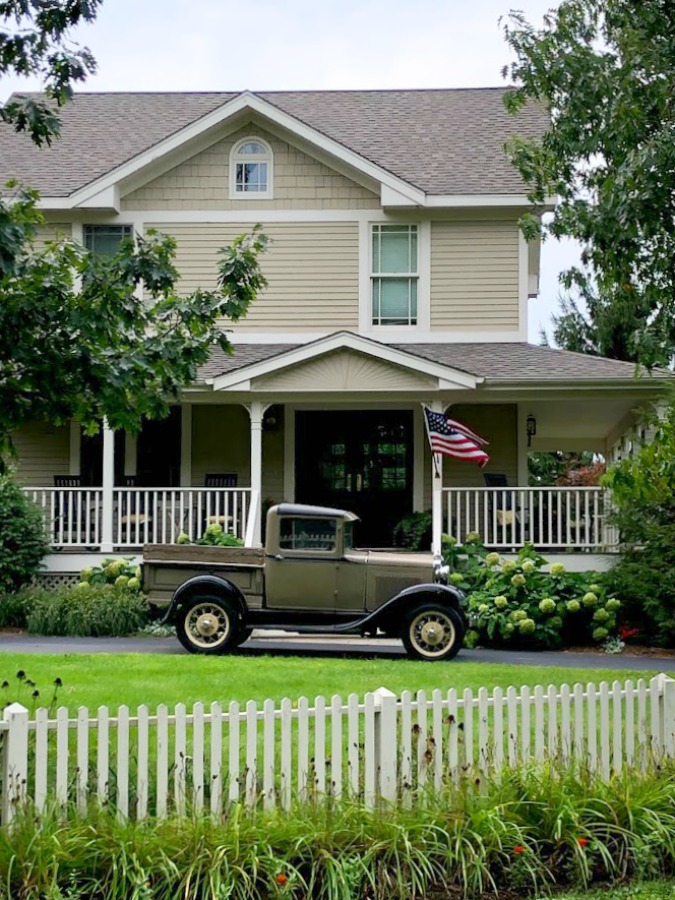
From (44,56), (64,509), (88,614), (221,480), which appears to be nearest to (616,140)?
(44,56)

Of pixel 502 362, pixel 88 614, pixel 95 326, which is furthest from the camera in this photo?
pixel 502 362

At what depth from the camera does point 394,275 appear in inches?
782

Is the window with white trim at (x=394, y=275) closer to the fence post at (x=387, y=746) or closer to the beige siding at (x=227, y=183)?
the beige siding at (x=227, y=183)

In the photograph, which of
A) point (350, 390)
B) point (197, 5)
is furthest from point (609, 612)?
point (197, 5)

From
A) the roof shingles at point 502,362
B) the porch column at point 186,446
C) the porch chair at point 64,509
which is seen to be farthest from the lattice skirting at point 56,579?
the roof shingles at point 502,362

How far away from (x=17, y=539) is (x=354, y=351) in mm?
5633

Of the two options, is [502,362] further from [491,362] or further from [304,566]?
[304,566]

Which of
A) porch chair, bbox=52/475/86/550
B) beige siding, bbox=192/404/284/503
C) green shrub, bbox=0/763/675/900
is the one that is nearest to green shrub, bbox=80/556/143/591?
porch chair, bbox=52/475/86/550

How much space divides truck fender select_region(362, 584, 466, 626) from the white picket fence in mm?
5278

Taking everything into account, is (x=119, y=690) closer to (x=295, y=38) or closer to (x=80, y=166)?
(x=295, y=38)

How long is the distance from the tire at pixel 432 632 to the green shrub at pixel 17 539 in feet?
21.7

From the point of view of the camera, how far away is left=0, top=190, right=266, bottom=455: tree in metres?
7.54

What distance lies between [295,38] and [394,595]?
6435mm

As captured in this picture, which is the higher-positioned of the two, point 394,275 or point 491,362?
point 394,275
